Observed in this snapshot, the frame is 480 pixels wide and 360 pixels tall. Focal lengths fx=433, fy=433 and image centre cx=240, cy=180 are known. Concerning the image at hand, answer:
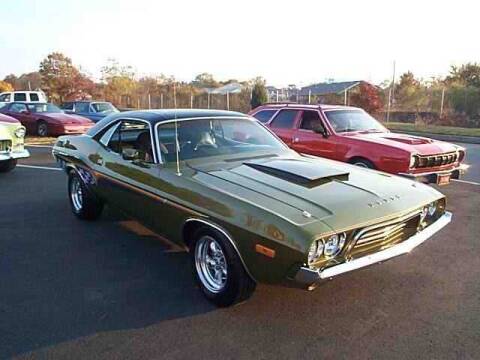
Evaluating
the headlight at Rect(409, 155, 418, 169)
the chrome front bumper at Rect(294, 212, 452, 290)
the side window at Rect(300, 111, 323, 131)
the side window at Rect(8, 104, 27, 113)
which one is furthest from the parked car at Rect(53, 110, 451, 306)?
the side window at Rect(8, 104, 27, 113)

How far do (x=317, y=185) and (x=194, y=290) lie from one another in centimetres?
141

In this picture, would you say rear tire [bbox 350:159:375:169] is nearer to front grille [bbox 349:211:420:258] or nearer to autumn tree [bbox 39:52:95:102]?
front grille [bbox 349:211:420:258]

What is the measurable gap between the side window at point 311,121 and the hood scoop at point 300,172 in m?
3.80

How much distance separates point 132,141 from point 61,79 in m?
37.9

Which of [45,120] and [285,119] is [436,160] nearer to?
[285,119]

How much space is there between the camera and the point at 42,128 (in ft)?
53.3

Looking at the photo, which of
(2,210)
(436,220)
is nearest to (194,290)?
(436,220)

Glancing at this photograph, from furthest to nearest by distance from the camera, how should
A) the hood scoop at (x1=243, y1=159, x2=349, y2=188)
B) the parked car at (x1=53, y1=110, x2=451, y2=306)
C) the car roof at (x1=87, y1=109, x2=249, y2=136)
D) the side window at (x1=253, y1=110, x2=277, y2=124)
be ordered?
the side window at (x1=253, y1=110, x2=277, y2=124), the car roof at (x1=87, y1=109, x2=249, y2=136), the hood scoop at (x1=243, y1=159, x2=349, y2=188), the parked car at (x1=53, y1=110, x2=451, y2=306)

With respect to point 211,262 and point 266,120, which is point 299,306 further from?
point 266,120

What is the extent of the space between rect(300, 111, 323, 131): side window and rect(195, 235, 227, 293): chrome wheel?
192 inches

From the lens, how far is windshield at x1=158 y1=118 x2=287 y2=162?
4.31m

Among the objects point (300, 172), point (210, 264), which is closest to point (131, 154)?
point (210, 264)

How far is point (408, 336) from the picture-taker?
10.0 feet

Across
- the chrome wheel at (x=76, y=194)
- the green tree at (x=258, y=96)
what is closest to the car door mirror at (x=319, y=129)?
the chrome wheel at (x=76, y=194)
